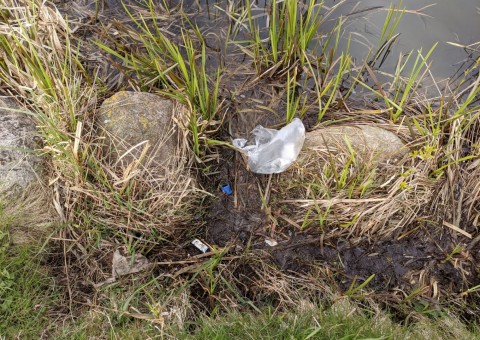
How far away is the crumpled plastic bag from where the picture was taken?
241cm

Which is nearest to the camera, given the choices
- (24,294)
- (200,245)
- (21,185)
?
(24,294)

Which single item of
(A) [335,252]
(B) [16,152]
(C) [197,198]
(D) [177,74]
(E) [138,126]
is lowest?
(A) [335,252]

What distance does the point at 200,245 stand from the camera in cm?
248

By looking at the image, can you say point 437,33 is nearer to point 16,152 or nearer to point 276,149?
point 276,149

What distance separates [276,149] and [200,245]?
694 millimetres

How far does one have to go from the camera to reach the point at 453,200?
2.46m

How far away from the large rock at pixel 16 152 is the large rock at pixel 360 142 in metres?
1.53

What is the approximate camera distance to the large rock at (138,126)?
2.36 metres

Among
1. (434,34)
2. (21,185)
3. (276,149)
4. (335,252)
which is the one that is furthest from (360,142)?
(21,185)

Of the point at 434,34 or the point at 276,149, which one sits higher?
the point at 434,34

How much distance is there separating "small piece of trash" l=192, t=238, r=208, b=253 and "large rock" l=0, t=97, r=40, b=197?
3.12ft

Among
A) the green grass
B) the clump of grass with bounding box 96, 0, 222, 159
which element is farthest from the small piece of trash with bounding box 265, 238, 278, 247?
the green grass

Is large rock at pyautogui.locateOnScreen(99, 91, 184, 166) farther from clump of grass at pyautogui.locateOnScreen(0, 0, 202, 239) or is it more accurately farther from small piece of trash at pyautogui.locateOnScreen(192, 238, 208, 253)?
small piece of trash at pyautogui.locateOnScreen(192, 238, 208, 253)

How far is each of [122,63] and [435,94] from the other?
76.7 inches
